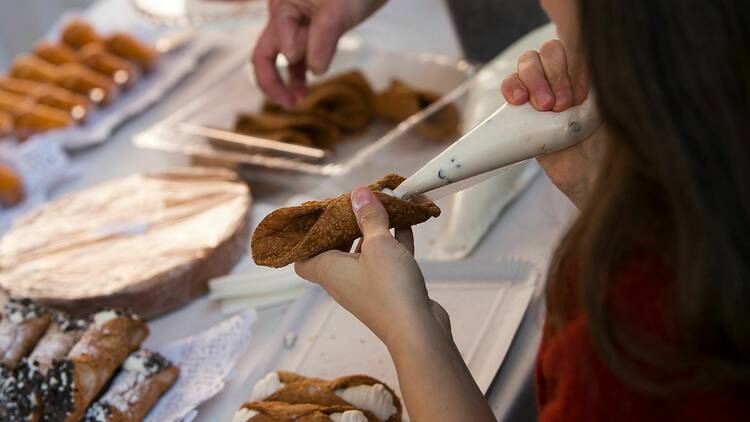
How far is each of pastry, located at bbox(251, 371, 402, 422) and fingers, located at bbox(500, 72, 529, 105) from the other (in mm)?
350

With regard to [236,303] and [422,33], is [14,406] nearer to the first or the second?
[236,303]

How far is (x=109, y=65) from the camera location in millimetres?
1998

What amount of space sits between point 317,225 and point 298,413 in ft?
0.68

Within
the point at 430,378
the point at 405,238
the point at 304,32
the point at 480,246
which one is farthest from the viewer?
the point at 304,32

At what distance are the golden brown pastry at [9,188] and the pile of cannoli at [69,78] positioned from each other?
0.14 m

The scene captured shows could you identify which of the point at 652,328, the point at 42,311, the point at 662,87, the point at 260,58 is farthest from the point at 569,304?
the point at 260,58

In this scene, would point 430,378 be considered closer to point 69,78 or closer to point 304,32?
point 304,32

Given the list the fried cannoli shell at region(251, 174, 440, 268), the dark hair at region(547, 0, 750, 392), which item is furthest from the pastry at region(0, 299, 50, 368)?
the dark hair at region(547, 0, 750, 392)

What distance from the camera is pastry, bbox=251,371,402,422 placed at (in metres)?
0.98

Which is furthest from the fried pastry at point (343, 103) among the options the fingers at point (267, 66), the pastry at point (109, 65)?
the pastry at point (109, 65)

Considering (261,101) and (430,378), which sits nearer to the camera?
(430,378)

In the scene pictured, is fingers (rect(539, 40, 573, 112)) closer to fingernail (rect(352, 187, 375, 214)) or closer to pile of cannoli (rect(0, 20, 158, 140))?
fingernail (rect(352, 187, 375, 214))

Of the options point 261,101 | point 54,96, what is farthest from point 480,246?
point 54,96

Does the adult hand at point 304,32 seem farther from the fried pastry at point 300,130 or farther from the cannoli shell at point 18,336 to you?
the cannoli shell at point 18,336
